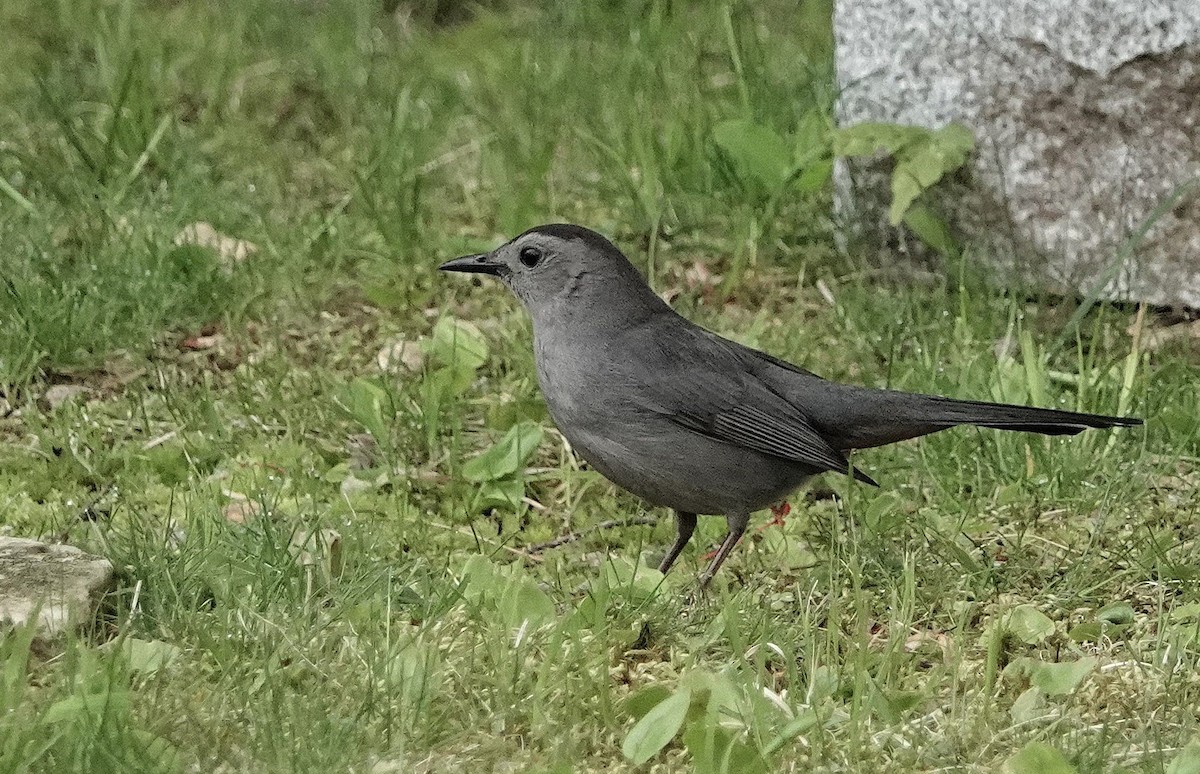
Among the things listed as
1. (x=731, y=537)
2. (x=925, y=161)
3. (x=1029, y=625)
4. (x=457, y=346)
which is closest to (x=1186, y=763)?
(x=1029, y=625)

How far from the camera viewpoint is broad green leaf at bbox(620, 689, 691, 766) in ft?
10.9

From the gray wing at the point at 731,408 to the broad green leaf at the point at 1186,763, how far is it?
54.3 inches

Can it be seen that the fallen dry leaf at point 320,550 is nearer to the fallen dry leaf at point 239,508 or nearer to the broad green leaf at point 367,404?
the fallen dry leaf at point 239,508

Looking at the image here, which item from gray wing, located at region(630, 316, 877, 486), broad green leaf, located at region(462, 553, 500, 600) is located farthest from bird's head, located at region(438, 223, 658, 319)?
broad green leaf, located at region(462, 553, 500, 600)

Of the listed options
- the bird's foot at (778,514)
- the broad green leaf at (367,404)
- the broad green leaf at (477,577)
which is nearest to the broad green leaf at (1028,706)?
the broad green leaf at (477,577)

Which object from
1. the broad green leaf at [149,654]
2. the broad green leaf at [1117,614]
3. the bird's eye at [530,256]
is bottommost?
the broad green leaf at [1117,614]

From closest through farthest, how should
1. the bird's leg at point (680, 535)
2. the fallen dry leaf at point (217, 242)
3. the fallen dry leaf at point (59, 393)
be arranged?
1. the bird's leg at point (680, 535)
2. the fallen dry leaf at point (59, 393)
3. the fallen dry leaf at point (217, 242)

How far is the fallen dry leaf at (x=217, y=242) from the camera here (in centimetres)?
619

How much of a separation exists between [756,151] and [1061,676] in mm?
3119

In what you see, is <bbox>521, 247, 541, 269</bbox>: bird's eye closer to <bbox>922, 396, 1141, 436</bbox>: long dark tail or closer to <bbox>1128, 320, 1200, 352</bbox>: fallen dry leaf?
<bbox>922, 396, 1141, 436</bbox>: long dark tail

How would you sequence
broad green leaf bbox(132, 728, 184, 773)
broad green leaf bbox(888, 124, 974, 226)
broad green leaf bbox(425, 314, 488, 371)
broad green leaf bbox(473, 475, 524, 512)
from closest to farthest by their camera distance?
broad green leaf bbox(132, 728, 184, 773), broad green leaf bbox(473, 475, 524, 512), broad green leaf bbox(425, 314, 488, 371), broad green leaf bbox(888, 124, 974, 226)

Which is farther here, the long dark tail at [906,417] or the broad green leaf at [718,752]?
the long dark tail at [906,417]

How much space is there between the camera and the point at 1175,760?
125 inches

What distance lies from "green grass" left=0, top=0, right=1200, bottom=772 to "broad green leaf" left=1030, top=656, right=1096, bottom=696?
58mm
